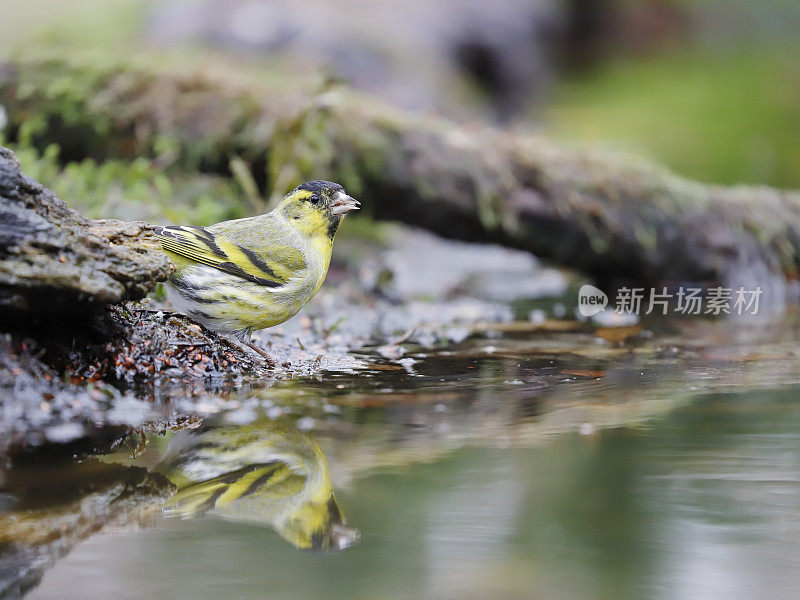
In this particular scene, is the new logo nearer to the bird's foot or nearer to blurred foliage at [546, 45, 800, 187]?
the bird's foot

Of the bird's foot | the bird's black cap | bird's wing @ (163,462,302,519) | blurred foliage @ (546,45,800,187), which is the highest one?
blurred foliage @ (546,45,800,187)

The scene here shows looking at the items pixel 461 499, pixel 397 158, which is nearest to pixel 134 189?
pixel 397 158

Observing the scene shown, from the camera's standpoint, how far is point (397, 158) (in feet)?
25.6

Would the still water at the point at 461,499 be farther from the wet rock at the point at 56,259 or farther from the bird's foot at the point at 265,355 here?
the wet rock at the point at 56,259

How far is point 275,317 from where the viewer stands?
4.46 metres

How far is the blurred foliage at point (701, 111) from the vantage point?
50.1 ft

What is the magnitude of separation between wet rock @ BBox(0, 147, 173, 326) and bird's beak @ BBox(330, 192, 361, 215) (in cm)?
128

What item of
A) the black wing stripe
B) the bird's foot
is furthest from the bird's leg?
the black wing stripe

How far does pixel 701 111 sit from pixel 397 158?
13.2 meters

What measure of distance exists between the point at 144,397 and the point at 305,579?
1.71m

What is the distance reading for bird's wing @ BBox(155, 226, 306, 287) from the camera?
4285 mm

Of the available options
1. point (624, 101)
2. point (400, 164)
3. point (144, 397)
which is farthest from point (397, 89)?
point (144, 397)

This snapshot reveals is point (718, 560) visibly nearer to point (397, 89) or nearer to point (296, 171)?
point (296, 171)

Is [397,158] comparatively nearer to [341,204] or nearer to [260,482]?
[341,204]
